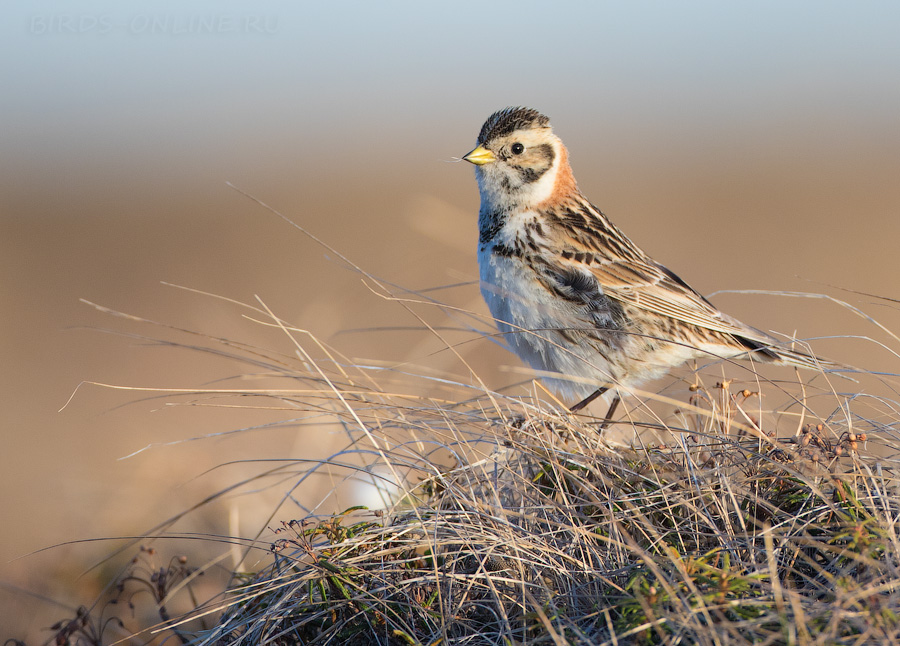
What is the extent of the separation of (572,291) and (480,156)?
3.67 ft

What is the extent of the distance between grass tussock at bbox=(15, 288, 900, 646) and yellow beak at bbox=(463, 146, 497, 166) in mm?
2062

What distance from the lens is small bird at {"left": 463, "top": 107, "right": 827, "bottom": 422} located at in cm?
468

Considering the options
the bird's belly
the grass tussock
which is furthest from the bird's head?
the grass tussock

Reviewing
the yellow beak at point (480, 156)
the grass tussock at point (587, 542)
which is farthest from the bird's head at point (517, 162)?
the grass tussock at point (587, 542)

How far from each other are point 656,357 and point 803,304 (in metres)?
9.93

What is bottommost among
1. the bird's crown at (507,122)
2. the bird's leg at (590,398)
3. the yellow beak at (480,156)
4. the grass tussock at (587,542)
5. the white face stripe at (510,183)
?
the grass tussock at (587,542)

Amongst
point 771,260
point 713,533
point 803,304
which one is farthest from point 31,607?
point 771,260

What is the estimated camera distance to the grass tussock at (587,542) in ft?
7.47

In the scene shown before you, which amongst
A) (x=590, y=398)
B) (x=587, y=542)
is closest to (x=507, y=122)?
(x=590, y=398)

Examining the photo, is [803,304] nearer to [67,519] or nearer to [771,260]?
[771,260]

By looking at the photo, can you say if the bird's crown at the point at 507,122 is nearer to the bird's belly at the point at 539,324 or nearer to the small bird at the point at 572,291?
the small bird at the point at 572,291

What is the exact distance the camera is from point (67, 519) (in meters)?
5.50

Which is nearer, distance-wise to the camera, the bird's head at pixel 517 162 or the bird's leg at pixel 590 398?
the bird's leg at pixel 590 398

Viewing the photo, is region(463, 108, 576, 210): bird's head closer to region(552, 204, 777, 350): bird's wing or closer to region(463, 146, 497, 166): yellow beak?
region(463, 146, 497, 166): yellow beak
